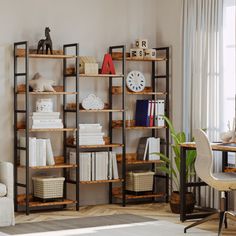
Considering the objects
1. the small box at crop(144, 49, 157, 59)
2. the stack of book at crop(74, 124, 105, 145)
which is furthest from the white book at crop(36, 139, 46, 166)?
the small box at crop(144, 49, 157, 59)

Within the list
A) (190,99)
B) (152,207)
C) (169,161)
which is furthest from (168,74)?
(152,207)

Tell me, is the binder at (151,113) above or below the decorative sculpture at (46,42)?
below

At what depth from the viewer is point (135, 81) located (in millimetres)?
7883

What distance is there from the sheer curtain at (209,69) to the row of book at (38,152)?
5.15 ft

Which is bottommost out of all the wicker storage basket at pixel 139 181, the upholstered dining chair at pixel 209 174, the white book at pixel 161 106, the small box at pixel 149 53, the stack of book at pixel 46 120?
the wicker storage basket at pixel 139 181

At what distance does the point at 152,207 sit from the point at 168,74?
1.56 m

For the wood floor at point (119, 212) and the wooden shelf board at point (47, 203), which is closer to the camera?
the wood floor at point (119, 212)

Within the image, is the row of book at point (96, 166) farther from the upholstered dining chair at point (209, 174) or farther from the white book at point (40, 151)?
the upholstered dining chair at point (209, 174)

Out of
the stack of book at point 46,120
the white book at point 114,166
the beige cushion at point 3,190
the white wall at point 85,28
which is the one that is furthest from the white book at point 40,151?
the white book at point 114,166

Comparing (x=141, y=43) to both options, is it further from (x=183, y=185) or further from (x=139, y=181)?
(x=183, y=185)

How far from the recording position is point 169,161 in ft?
24.6

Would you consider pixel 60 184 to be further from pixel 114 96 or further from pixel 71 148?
pixel 114 96

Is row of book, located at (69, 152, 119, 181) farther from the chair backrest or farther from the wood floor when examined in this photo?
the chair backrest

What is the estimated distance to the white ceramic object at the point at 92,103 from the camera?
295 inches
